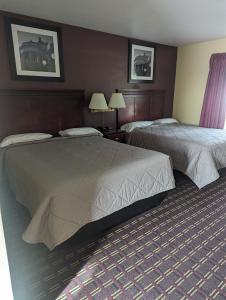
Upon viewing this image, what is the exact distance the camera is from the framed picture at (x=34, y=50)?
9.29 ft

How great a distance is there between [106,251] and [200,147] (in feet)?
6.18

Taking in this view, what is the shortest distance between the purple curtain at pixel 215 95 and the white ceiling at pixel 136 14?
0.55 meters

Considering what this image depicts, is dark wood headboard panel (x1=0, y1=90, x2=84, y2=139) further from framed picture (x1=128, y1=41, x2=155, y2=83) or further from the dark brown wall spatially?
framed picture (x1=128, y1=41, x2=155, y2=83)

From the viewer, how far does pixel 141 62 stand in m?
4.29

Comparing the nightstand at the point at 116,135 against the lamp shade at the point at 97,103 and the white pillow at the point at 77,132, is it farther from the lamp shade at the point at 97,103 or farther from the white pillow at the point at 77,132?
the lamp shade at the point at 97,103

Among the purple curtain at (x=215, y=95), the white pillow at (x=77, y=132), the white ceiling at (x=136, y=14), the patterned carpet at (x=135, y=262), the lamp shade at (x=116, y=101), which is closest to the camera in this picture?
the patterned carpet at (x=135, y=262)

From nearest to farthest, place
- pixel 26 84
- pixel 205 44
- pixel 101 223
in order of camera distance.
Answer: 1. pixel 101 223
2. pixel 26 84
3. pixel 205 44

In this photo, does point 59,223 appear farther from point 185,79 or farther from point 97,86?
point 185,79

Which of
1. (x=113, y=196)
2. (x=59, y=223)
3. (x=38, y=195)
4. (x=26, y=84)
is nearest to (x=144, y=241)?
(x=113, y=196)

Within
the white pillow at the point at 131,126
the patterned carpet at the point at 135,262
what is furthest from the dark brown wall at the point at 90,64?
the patterned carpet at the point at 135,262

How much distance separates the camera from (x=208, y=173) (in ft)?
9.07

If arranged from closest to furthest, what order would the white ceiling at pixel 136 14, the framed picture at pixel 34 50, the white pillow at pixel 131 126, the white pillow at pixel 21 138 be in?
1. the white ceiling at pixel 136 14
2. the white pillow at pixel 21 138
3. the framed picture at pixel 34 50
4. the white pillow at pixel 131 126

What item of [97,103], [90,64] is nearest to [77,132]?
[97,103]

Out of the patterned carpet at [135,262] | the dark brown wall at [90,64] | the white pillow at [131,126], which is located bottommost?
the patterned carpet at [135,262]
